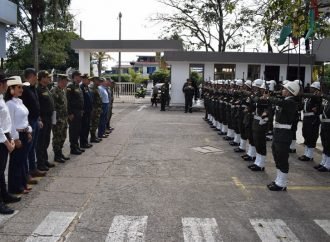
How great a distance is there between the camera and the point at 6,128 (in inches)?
231

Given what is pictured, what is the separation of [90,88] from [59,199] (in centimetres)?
561

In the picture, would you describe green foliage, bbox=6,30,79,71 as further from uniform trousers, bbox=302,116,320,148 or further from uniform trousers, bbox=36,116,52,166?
uniform trousers, bbox=302,116,320,148

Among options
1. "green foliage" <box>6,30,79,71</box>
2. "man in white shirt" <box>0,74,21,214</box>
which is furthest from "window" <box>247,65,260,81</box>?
"green foliage" <box>6,30,79,71</box>

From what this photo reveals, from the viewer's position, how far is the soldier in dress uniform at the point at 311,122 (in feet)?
33.2

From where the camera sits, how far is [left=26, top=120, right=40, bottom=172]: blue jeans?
7.45 m

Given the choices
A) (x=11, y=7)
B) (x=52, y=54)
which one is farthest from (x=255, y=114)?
(x=52, y=54)

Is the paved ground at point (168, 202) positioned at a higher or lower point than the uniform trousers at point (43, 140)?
lower

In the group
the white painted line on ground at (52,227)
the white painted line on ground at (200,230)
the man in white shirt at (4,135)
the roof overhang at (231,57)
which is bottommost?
the white painted line on ground at (200,230)

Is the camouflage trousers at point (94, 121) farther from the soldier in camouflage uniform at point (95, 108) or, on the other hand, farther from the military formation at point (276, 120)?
the military formation at point (276, 120)

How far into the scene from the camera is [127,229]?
5.44 meters

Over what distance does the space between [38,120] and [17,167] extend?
1109 mm

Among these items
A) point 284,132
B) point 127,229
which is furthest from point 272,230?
point 284,132

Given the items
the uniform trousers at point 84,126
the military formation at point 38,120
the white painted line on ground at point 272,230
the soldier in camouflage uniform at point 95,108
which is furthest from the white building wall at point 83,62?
the white painted line on ground at point 272,230

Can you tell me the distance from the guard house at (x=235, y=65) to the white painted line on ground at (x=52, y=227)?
18613 mm
